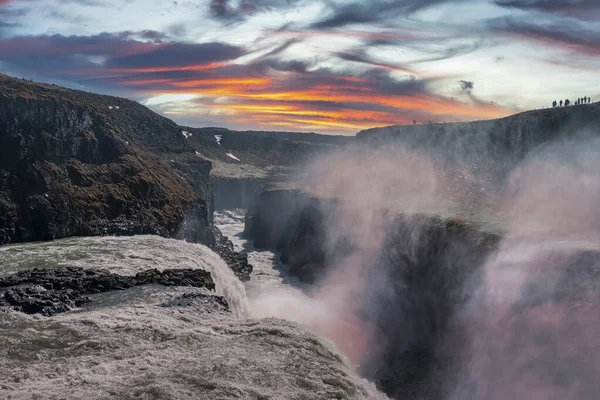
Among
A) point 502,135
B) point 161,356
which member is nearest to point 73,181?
point 161,356

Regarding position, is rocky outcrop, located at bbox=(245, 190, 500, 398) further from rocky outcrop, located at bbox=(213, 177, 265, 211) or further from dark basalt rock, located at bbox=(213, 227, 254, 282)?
rocky outcrop, located at bbox=(213, 177, 265, 211)

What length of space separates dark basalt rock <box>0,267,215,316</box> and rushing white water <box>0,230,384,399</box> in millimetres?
1381

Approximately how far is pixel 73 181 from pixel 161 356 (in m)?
52.5

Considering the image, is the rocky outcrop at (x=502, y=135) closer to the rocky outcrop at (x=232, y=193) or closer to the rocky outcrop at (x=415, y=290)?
the rocky outcrop at (x=415, y=290)

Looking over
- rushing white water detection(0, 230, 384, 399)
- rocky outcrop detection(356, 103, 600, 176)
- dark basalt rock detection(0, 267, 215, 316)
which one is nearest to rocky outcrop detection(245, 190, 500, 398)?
rushing white water detection(0, 230, 384, 399)

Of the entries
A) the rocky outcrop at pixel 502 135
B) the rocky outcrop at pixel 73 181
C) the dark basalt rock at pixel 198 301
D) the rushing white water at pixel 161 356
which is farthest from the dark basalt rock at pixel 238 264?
the rocky outcrop at pixel 502 135

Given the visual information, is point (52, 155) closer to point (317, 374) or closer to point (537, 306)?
point (317, 374)

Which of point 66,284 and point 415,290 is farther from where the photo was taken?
point 415,290

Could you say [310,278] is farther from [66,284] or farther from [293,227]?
[66,284]

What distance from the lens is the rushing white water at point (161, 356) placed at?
2052cm

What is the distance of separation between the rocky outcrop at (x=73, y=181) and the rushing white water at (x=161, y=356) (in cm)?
3162

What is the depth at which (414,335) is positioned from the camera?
5838 centimetres

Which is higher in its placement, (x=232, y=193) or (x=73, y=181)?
(x=73, y=181)

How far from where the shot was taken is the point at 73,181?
67875 millimetres
